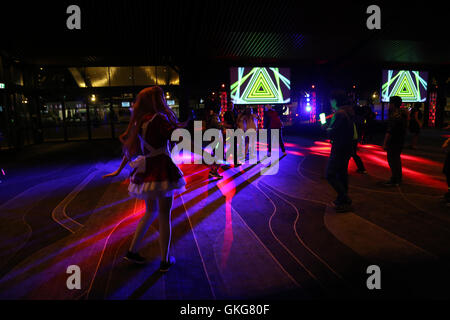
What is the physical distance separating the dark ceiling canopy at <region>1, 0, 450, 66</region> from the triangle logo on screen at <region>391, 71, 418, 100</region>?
335 cm

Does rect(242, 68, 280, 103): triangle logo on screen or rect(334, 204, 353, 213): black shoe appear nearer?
rect(334, 204, 353, 213): black shoe

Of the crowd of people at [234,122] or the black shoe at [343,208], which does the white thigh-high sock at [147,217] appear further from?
the crowd of people at [234,122]

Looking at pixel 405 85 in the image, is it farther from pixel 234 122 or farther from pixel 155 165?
pixel 155 165

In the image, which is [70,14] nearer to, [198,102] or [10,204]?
[10,204]

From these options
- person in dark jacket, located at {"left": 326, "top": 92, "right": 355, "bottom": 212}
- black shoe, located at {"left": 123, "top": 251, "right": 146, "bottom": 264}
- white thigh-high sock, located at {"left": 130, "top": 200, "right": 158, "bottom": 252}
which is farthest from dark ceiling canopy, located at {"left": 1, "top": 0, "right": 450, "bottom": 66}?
black shoe, located at {"left": 123, "top": 251, "right": 146, "bottom": 264}

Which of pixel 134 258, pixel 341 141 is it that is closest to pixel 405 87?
pixel 341 141

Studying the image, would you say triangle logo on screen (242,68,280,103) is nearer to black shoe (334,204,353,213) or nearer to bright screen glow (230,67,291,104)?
bright screen glow (230,67,291,104)

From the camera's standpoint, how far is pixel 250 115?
28.6 feet

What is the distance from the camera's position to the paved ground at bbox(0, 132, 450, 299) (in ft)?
8.28

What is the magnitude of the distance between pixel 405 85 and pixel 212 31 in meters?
13.9

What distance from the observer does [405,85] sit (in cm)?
1792

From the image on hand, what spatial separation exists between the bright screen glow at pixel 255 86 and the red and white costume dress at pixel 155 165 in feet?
39.4

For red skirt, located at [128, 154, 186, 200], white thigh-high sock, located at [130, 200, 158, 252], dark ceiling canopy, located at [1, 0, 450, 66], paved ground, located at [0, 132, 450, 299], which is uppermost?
dark ceiling canopy, located at [1, 0, 450, 66]
